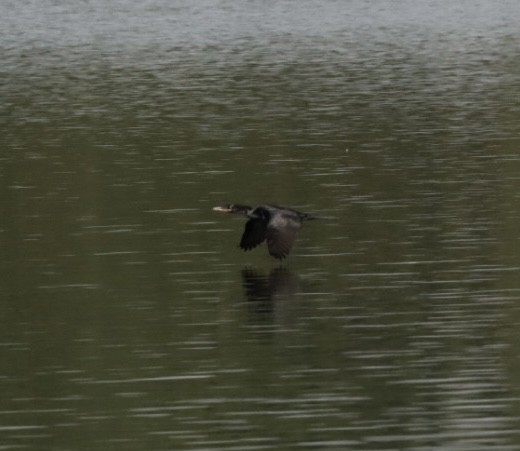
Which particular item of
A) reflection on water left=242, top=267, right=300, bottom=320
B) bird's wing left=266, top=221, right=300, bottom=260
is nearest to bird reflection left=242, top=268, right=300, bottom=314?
reflection on water left=242, top=267, right=300, bottom=320

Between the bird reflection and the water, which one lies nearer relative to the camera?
the water

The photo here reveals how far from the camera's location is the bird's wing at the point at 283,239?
1067 inches

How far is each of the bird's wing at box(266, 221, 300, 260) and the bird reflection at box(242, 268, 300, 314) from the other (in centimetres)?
36

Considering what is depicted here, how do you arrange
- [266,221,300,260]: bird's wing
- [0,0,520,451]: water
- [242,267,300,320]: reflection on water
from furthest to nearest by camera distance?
1. [266,221,300,260]: bird's wing
2. [242,267,300,320]: reflection on water
3. [0,0,520,451]: water

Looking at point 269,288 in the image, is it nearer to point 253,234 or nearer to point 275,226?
point 275,226

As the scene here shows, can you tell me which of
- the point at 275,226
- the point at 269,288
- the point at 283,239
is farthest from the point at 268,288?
the point at 275,226

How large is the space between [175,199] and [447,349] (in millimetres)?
14072

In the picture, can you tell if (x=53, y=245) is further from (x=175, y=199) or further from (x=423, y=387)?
(x=423, y=387)

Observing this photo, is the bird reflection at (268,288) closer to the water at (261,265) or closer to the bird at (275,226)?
the water at (261,265)

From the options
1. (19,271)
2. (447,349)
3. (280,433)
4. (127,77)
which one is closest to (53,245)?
(19,271)

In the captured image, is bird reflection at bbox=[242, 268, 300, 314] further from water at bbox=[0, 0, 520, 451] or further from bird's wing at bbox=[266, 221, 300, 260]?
bird's wing at bbox=[266, 221, 300, 260]

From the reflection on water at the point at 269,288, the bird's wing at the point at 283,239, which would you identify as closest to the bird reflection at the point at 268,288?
the reflection on water at the point at 269,288

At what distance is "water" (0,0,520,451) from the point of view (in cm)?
1922

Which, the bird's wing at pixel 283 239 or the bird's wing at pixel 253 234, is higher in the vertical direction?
the bird's wing at pixel 283 239
